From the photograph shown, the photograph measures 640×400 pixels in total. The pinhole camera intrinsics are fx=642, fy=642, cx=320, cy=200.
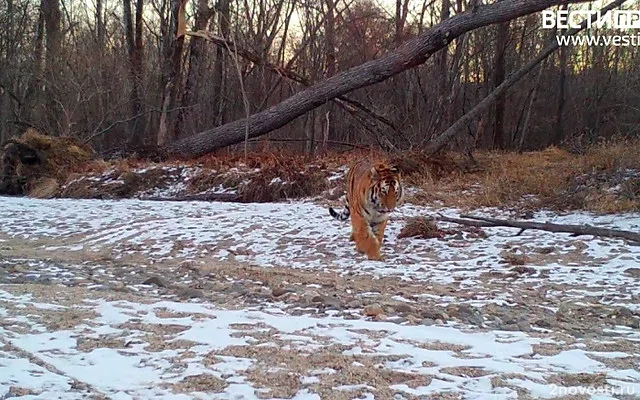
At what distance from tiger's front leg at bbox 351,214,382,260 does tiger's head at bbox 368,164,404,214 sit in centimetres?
39

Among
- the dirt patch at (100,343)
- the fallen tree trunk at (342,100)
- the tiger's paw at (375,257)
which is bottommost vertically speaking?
the tiger's paw at (375,257)

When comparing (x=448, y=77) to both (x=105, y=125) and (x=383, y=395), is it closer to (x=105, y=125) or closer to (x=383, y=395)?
(x=105, y=125)

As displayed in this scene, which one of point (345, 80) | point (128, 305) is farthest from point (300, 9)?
point (128, 305)

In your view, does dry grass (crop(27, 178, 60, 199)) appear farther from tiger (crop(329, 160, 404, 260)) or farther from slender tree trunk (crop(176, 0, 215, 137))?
tiger (crop(329, 160, 404, 260))

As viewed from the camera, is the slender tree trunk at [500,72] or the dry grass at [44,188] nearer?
the dry grass at [44,188]

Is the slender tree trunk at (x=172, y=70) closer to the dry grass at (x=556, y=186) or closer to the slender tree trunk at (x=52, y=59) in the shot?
the slender tree trunk at (x=52, y=59)

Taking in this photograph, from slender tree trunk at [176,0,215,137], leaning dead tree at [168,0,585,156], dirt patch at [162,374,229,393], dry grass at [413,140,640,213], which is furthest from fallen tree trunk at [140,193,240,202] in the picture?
dirt patch at [162,374,229,393]

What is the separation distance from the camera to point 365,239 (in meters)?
8.34

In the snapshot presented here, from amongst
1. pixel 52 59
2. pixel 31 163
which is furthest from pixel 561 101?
pixel 31 163

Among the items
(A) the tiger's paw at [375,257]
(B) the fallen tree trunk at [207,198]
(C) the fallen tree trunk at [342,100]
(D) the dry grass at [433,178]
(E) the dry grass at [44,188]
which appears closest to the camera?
(A) the tiger's paw at [375,257]

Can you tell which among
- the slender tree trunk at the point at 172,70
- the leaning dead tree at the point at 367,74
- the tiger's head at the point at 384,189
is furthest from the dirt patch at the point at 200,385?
the slender tree trunk at the point at 172,70

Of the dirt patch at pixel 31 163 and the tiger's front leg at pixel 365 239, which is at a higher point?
the dirt patch at pixel 31 163

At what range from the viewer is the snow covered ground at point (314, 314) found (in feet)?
11.2

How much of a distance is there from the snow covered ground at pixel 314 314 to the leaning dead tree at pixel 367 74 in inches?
216
